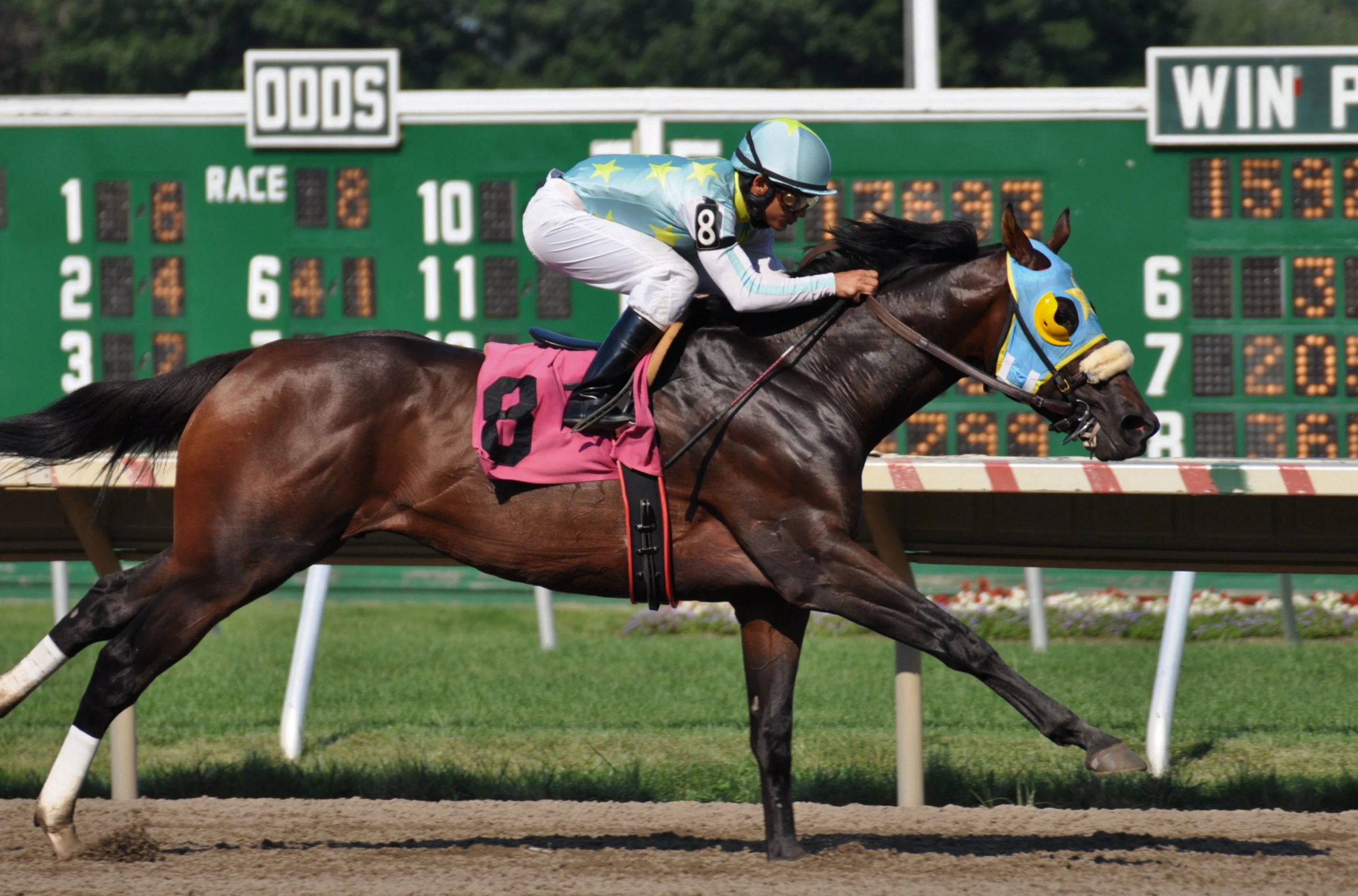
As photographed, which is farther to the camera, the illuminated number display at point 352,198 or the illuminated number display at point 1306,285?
the illuminated number display at point 352,198

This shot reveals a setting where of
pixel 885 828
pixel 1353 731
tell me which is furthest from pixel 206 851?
pixel 1353 731

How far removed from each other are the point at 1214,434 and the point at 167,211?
5887mm

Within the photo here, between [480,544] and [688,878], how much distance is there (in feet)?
3.31

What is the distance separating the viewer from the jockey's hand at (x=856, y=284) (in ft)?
14.7

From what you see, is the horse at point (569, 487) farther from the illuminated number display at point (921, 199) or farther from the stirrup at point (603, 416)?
the illuminated number display at point (921, 199)

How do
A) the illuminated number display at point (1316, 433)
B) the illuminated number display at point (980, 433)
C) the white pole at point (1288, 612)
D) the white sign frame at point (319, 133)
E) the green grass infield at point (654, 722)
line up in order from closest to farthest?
1. the green grass infield at point (654, 722)
2. the illuminated number display at point (1316, 433)
3. the illuminated number display at point (980, 433)
4. the white pole at point (1288, 612)
5. the white sign frame at point (319, 133)

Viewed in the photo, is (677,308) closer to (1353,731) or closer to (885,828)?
(885,828)

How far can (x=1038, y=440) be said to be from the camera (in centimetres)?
873

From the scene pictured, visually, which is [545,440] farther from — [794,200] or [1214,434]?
[1214,434]

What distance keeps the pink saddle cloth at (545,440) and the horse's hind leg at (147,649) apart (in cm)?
62

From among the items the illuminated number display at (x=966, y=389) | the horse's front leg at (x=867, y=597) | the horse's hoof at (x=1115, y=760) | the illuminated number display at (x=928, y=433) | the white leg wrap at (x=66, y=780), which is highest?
the illuminated number display at (x=966, y=389)

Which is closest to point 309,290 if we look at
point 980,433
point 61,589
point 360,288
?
point 360,288

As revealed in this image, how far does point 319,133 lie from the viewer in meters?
9.45

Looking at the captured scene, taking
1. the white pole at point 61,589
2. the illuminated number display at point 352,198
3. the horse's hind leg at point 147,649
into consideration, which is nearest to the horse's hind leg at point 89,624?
the horse's hind leg at point 147,649
